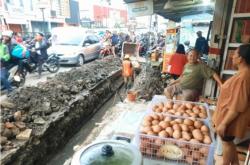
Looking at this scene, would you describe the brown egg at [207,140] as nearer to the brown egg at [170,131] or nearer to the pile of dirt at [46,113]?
the brown egg at [170,131]

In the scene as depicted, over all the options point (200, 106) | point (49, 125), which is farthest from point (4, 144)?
point (200, 106)

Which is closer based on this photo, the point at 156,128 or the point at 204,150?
the point at 204,150

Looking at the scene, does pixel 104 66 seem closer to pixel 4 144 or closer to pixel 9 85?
pixel 9 85

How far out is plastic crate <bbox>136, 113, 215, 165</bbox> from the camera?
5.63 ft

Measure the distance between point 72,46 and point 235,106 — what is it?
31.1ft

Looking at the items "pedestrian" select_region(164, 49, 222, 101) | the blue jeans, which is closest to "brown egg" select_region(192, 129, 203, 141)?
"pedestrian" select_region(164, 49, 222, 101)

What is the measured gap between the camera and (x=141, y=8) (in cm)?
489

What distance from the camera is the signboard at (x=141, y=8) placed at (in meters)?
4.81

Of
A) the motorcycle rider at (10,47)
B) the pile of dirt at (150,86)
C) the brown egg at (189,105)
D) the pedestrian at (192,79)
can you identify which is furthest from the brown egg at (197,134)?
the motorcycle rider at (10,47)

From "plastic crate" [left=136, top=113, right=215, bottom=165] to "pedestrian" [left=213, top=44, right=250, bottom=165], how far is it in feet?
1.19

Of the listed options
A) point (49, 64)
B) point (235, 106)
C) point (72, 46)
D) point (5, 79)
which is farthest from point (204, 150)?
point (72, 46)

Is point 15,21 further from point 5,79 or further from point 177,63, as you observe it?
point 177,63

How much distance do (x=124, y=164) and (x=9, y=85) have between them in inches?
226

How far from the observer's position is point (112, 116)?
17.7ft
